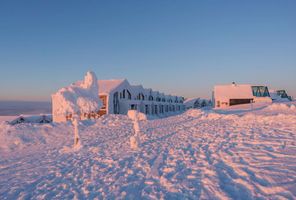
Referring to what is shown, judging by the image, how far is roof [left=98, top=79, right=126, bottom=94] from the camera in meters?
29.8

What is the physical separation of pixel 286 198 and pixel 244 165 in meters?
2.25

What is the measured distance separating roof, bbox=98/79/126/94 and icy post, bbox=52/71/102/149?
15.8 m

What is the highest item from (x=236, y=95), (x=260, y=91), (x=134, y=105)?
(x=260, y=91)

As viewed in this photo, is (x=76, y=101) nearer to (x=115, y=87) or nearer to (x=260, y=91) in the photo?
(x=115, y=87)

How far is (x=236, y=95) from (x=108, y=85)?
2736 cm

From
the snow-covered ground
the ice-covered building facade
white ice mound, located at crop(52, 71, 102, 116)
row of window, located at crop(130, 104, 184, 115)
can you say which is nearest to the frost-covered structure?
white ice mound, located at crop(52, 71, 102, 116)

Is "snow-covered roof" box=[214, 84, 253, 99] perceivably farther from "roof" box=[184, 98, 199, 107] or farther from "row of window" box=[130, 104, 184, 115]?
"roof" box=[184, 98, 199, 107]

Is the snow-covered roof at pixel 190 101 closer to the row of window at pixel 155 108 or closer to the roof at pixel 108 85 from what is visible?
the row of window at pixel 155 108

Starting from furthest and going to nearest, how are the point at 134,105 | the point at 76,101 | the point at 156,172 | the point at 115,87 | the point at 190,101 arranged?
the point at 190,101, the point at 134,105, the point at 115,87, the point at 76,101, the point at 156,172

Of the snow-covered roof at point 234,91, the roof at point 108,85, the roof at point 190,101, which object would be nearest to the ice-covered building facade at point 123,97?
the roof at point 108,85

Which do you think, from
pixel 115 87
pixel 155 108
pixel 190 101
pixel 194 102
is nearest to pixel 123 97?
pixel 115 87

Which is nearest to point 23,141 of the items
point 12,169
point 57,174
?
point 12,169

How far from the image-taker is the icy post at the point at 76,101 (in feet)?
38.1

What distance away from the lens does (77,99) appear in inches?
479
